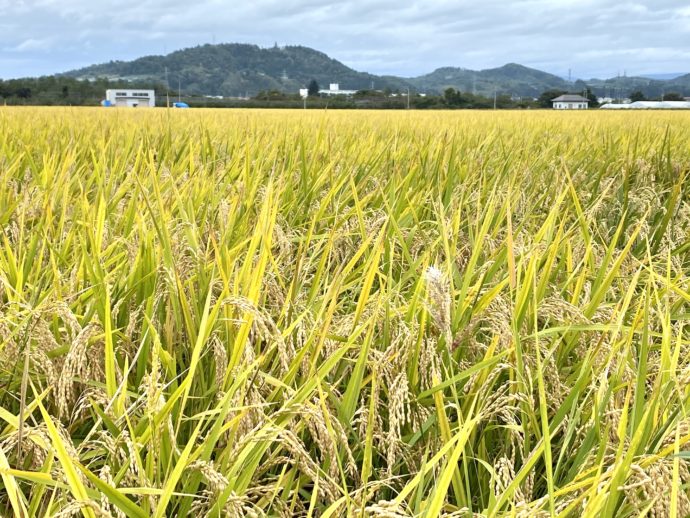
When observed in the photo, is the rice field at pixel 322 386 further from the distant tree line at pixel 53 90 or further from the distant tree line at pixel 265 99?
the distant tree line at pixel 53 90

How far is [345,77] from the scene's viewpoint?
5832 inches

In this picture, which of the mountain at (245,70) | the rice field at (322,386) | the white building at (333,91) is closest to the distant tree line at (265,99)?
the white building at (333,91)

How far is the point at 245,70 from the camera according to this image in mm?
160625

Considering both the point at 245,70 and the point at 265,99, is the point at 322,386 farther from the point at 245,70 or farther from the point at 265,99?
the point at 245,70

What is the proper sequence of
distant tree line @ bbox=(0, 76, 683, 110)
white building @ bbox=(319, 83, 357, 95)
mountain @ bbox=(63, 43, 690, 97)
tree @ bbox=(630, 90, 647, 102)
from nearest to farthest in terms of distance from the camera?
distant tree line @ bbox=(0, 76, 683, 110) < white building @ bbox=(319, 83, 357, 95) < tree @ bbox=(630, 90, 647, 102) < mountain @ bbox=(63, 43, 690, 97)

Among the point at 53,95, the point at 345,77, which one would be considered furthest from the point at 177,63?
the point at 53,95

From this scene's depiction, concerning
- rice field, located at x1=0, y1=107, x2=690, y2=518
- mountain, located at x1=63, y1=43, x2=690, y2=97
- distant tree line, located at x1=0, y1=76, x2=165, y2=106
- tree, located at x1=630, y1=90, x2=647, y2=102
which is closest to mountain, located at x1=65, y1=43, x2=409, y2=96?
mountain, located at x1=63, y1=43, x2=690, y2=97

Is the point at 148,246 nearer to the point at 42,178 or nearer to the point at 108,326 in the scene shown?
the point at 108,326

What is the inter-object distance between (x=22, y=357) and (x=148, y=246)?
37cm

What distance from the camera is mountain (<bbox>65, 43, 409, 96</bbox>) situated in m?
127

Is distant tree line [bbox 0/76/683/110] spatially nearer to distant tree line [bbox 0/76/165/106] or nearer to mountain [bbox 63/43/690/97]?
distant tree line [bbox 0/76/165/106]

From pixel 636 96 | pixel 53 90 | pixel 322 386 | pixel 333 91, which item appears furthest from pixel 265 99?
pixel 636 96

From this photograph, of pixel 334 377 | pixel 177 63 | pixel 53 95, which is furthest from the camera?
pixel 177 63

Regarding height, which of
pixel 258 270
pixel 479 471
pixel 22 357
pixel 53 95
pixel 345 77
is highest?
pixel 345 77
